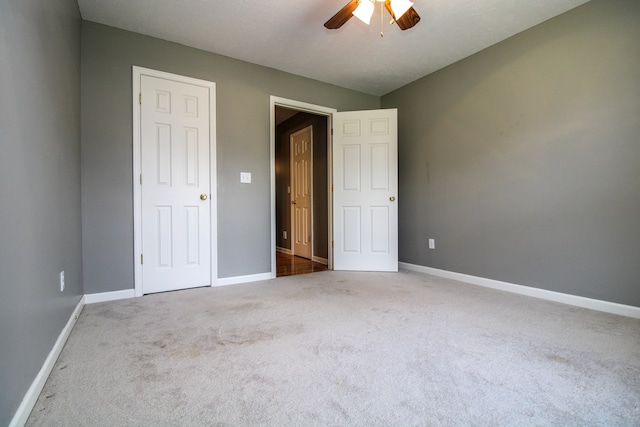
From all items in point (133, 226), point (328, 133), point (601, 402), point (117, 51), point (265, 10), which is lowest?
point (601, 402)

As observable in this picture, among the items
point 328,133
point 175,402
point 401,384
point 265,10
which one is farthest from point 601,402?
point 328,133

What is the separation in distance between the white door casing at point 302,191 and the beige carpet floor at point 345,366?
8.15ft

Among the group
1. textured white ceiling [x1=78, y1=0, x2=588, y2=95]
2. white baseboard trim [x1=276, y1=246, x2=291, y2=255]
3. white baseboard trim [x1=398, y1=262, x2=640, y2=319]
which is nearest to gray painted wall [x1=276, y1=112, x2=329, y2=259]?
white baseboard trim [x1=276, y1=246, x2=291, y2=255]

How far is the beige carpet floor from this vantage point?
119cm

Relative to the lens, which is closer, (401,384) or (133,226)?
(401,384)

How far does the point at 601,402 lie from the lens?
4.10 feet

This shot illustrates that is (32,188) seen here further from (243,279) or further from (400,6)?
(400,6)

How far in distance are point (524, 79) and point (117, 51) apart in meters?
3.76

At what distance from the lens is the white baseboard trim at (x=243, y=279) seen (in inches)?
128

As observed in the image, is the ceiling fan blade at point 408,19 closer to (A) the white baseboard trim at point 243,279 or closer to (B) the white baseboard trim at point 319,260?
(A) the white baseboard trim at point 243,279

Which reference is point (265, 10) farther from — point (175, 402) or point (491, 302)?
point (491, 302)

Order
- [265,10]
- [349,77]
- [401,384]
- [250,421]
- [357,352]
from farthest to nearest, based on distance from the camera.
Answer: [349,77], [265,10], [357,352], [401,384], [250,421]

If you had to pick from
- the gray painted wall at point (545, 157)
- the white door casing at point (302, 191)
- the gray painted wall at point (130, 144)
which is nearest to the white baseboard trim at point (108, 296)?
the gray painted wall at point (130, 144)

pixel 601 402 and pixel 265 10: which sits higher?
pixel 265 10
